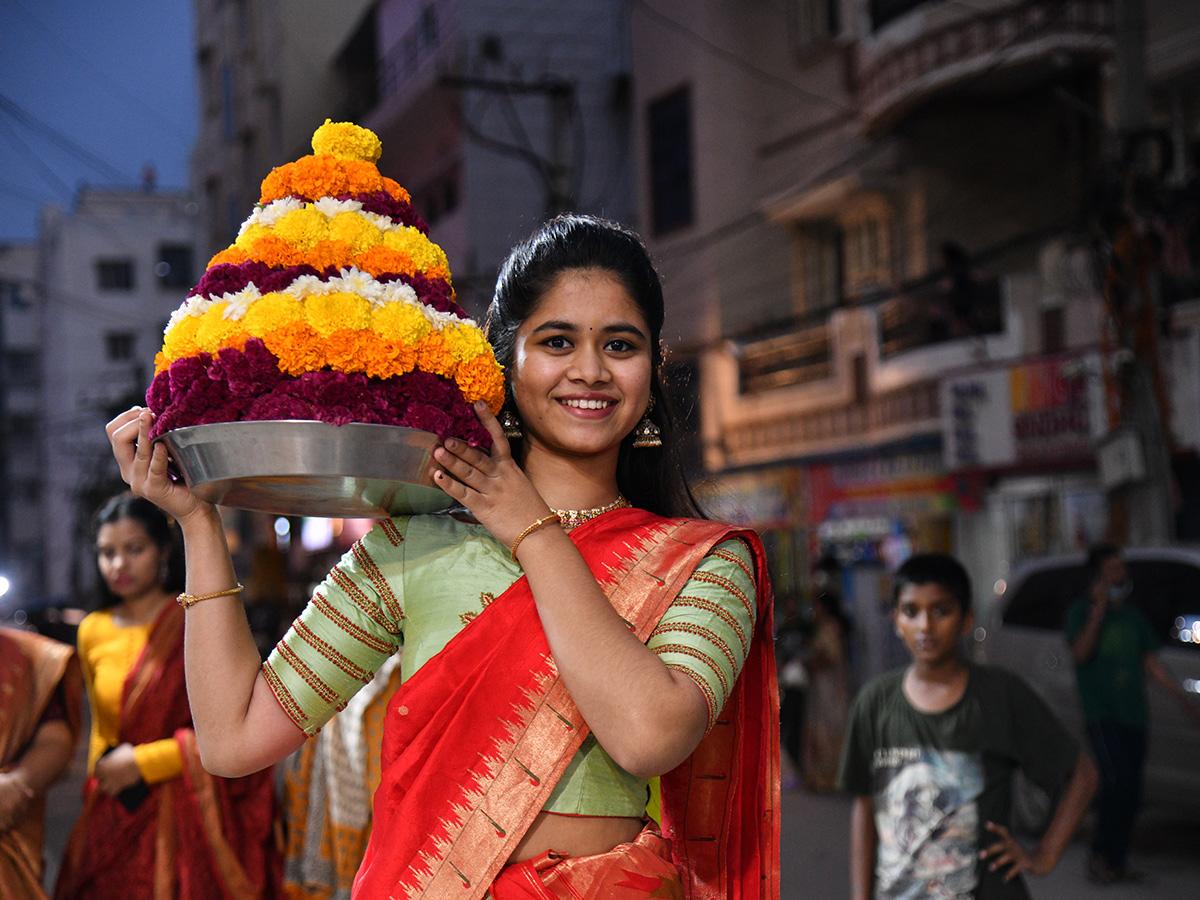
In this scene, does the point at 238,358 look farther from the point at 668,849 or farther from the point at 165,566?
the point at 165,566

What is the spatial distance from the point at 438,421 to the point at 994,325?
1282 cm

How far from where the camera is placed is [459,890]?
5.93 ft

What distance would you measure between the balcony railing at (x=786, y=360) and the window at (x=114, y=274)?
33.3 metres

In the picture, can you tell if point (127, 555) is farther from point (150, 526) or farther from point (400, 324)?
point (400, 324)

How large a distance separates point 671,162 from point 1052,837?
16.5 metres

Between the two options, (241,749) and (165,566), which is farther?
(165,566)

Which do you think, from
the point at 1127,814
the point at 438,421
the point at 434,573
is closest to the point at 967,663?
the point at 434,573

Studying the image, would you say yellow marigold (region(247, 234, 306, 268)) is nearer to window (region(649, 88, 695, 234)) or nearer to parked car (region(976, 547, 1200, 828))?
parked car (region(976, 547, 1200, 828))

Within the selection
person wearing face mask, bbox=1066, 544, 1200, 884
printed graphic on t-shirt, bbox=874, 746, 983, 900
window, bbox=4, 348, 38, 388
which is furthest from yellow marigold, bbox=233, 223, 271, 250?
window, bbox=4, 348, 38, 388

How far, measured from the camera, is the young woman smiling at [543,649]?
67.7 inches

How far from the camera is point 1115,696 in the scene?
6.99m

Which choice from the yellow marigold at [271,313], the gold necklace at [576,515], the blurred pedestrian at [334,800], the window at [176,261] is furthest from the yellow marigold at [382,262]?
the window at [176,261]

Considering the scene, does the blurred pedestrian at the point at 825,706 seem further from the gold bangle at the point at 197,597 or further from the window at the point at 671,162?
the window at the point at 671,162

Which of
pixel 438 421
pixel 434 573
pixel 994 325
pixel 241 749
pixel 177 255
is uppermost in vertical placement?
pixel 177 255
